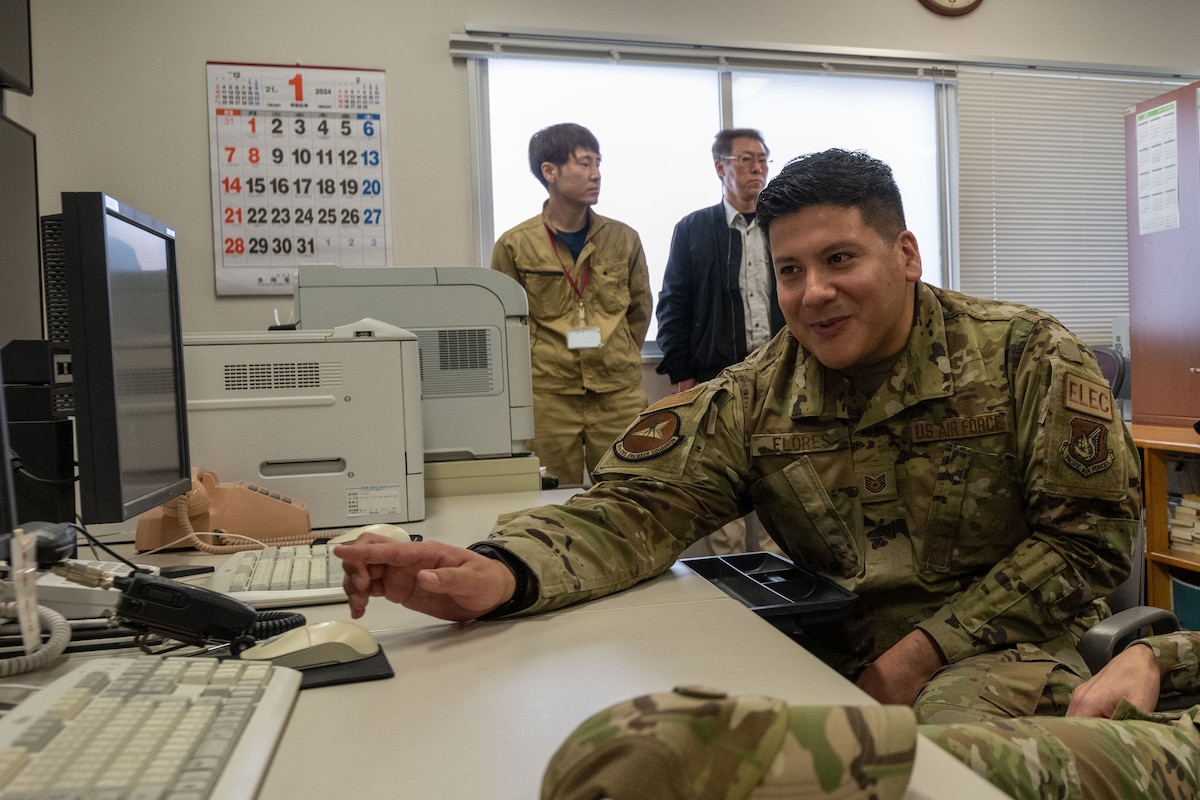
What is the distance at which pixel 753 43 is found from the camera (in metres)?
3.74

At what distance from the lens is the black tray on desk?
104cm

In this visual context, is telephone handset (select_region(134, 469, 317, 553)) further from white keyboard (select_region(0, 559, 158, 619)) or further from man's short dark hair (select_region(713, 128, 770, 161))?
man's short dark hair (select_region(713, 128, 770, 161))

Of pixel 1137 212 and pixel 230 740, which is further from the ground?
pixel 1137 212

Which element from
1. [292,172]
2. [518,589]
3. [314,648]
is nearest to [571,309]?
[292,172]

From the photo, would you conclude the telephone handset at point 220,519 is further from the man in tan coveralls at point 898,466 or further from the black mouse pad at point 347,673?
the black mouse pad at point 347,673

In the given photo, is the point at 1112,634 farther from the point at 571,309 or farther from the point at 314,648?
the point at 571,309

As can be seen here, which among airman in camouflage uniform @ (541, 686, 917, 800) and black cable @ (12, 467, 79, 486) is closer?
airman in camouflage uniform @ (541, 686, 917, 800)

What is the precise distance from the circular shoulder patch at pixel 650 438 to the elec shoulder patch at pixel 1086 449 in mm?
537

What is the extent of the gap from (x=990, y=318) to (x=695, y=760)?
1.12 m

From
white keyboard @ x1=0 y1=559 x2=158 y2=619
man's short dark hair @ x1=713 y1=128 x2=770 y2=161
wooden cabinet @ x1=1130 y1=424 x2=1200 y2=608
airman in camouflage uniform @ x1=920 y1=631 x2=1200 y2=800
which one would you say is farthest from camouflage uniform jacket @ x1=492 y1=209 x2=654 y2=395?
airman in camouflage uniform @ x1=920 y1=631 x2=1200 y2=800

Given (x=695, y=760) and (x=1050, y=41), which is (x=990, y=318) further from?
(x=1050, y=41)

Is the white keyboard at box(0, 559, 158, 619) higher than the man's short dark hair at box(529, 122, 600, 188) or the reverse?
the reverse

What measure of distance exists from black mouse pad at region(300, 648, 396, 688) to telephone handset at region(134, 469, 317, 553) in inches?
26.3

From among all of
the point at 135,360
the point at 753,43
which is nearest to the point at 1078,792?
the point at 135,360
